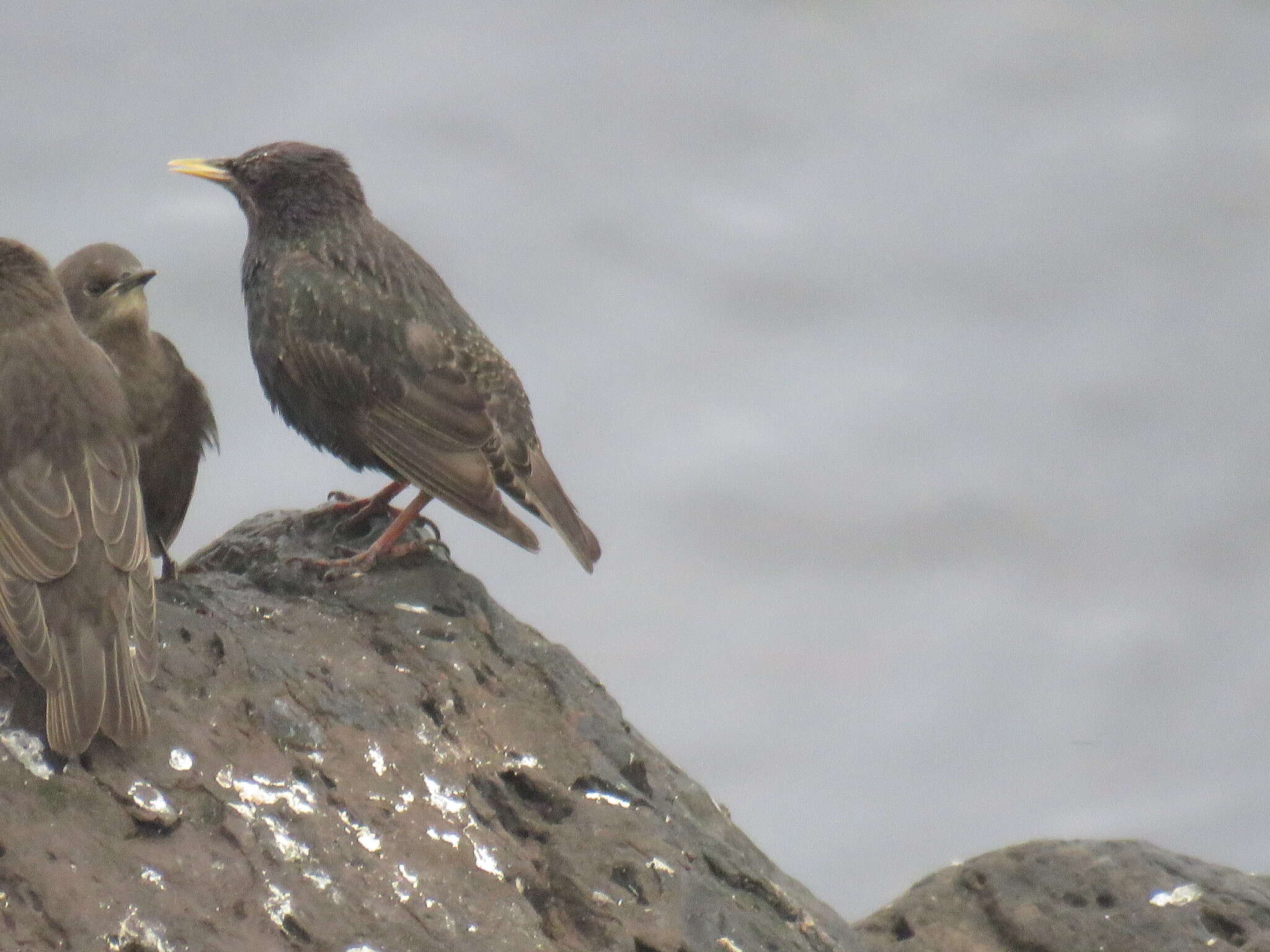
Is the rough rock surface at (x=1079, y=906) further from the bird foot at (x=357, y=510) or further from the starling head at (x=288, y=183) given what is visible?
the starling head at (x=288, y=183)

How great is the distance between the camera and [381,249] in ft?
23.2

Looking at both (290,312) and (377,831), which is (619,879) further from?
(290,312)

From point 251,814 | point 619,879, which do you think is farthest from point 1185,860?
point 251,814

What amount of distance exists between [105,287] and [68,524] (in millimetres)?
1491

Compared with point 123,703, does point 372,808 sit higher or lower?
higher

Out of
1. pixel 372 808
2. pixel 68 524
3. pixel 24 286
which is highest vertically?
pixel 24 286

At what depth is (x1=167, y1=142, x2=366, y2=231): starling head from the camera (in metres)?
7.16

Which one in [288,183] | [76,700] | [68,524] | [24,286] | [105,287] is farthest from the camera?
[288,183]

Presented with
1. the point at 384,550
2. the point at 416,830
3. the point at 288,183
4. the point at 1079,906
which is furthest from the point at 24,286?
the point at 1079,906

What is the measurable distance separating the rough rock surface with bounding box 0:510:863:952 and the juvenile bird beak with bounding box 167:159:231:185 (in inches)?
81.6

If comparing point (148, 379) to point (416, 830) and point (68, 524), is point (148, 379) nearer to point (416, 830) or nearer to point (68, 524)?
point (68, 524)

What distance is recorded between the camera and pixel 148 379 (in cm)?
600

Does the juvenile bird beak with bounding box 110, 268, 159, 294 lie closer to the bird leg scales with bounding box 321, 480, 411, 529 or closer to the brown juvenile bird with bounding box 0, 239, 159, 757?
the brown juvenile bird with bounding box 0, 239, 159, 757

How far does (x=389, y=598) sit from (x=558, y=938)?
1.61 meters
